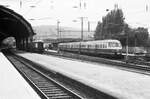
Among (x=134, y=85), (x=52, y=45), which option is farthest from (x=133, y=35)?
(x=134, y=85)

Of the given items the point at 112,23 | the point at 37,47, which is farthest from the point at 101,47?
the point at 112,23

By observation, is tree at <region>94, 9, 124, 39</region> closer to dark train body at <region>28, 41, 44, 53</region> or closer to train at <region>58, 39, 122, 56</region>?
dark train body at <region>28, 41, 44, 53</region>

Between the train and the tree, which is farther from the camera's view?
the tree

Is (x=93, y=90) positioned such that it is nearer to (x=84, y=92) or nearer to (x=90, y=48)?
(x=84, y=92)

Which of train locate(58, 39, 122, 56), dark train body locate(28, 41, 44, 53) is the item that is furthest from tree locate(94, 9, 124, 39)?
train locate(58, 39, 122, 56)

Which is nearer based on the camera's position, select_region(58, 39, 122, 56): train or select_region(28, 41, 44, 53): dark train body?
select_region(58, 39, 122, 56): train

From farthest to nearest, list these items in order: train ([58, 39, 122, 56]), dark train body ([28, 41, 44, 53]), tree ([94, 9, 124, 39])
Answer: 1. tree ([94, 9, 124, 39])
2. dark train body ([28, 41, 44, 53])
3. train ([58, 39, 122, 56])

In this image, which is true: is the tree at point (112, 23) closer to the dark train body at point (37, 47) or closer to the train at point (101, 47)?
the dark train body at point (37, 47)

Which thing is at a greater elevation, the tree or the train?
the tree

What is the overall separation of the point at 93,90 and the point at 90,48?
133 ft

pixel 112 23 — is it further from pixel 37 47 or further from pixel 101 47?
pixel 101 47

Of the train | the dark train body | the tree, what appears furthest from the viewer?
the tree

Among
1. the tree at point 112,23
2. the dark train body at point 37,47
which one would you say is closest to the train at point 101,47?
the dark train body at point 37,47

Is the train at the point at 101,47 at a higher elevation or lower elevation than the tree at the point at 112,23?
lower
